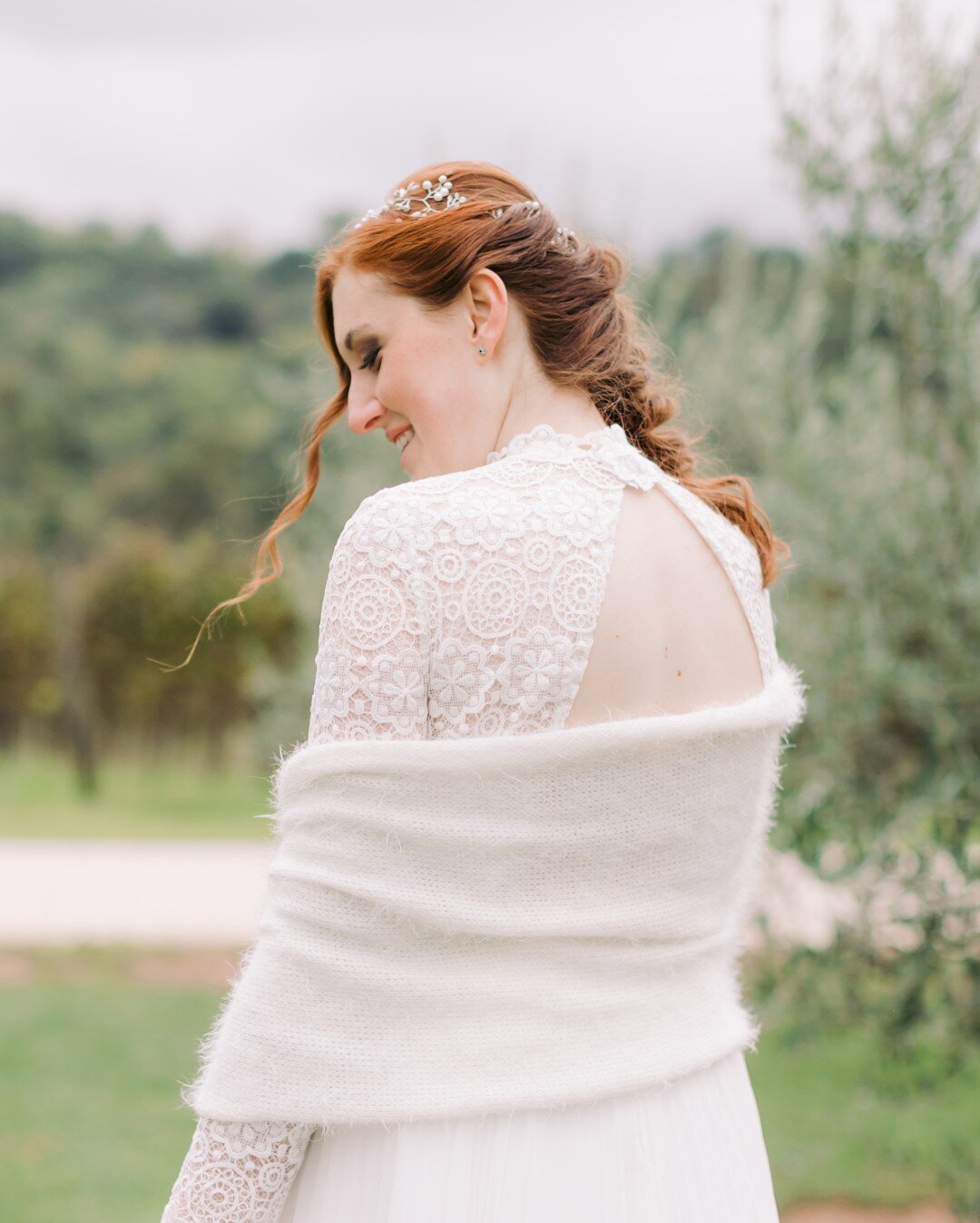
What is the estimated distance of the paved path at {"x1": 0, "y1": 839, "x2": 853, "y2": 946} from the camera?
8508mm

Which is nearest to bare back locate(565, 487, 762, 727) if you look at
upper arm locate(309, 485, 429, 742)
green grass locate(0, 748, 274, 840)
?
upper arm locate(309, 485, 429, 742)

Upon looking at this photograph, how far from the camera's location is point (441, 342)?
1.54 meters

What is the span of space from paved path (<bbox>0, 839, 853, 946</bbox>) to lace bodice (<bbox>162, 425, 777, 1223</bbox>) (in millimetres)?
5122

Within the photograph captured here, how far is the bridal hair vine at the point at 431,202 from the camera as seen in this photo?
1.57 meters

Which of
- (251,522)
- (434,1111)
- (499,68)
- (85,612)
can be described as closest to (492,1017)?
(434,1111)

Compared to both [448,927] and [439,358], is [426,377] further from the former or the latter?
[448,927]

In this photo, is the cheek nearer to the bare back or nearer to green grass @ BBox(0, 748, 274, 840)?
the bare back

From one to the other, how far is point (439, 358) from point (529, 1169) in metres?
A: 0.88

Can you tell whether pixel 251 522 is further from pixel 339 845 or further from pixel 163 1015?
pixel 339 845

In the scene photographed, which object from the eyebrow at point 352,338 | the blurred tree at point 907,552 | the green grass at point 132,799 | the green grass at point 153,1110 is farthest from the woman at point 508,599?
the green grass at point 132,799

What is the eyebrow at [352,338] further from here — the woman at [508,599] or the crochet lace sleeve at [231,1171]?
the crochet lace sleeve at [231,1171]

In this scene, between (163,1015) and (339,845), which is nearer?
(339,845)

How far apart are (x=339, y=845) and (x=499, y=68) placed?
31.3 ft

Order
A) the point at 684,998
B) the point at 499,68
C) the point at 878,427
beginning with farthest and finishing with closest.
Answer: the point at 499,68 < the point at 878,427 < the point at 684,998
